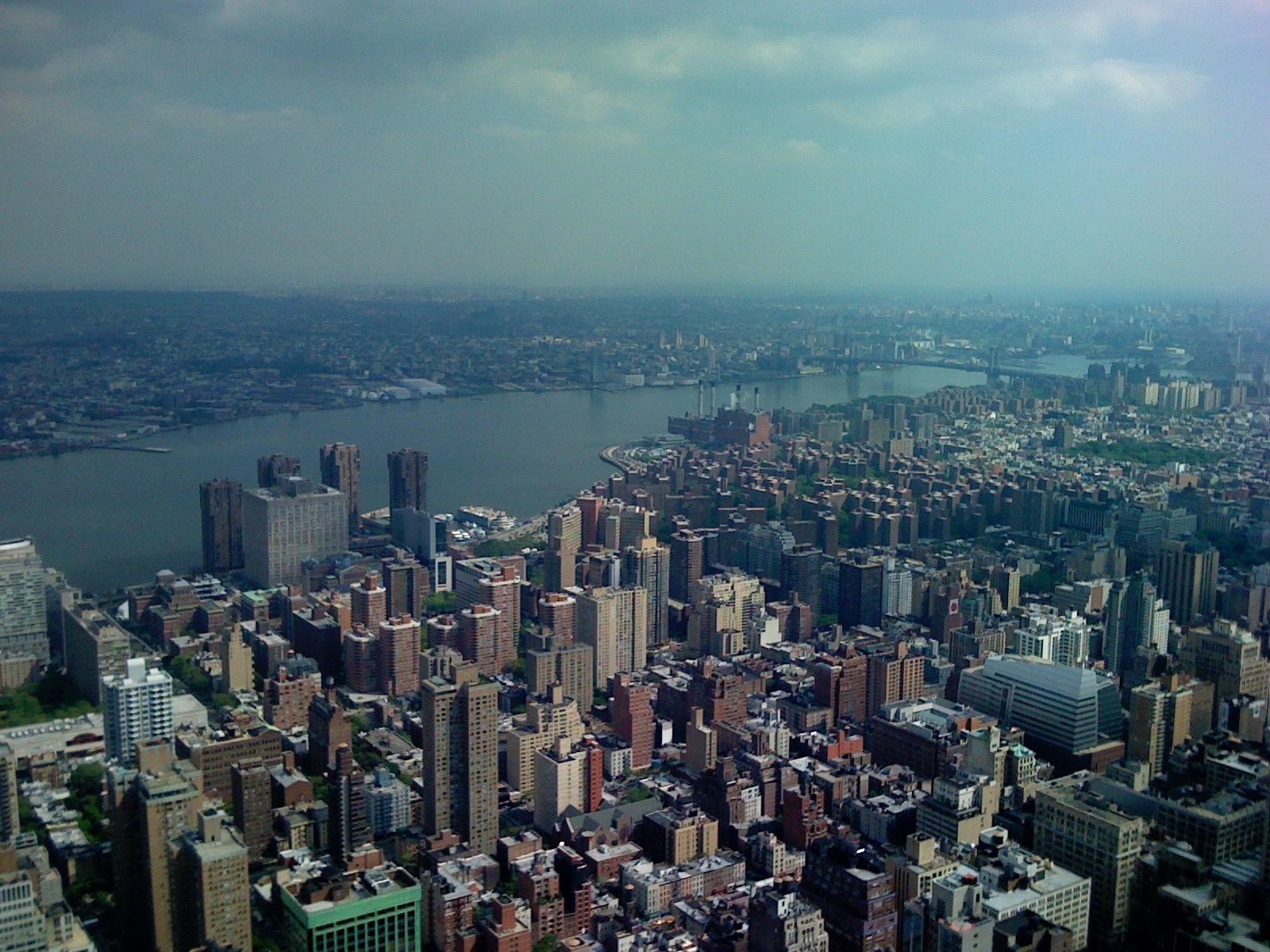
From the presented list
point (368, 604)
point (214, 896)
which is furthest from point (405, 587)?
point (214, 896)

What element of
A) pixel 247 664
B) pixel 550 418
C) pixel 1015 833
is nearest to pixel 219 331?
pixel 247 664

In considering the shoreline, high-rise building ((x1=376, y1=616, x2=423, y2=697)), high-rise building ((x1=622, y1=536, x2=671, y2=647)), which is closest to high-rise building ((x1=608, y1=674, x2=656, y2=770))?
high-rise building ((x1=376, y1=616, x2=423, y2=697))

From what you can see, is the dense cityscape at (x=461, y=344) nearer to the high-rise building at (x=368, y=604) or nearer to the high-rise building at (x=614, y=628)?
the high-rise building at (x=368, y=604)

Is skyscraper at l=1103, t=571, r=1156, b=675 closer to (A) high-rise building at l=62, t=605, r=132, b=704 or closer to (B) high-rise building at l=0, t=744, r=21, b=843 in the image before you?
(A) high-rise building at l=62, t=605, r=132, b=704

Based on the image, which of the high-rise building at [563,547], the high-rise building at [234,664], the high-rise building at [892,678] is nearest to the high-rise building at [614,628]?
the high-rise building at [563,547]

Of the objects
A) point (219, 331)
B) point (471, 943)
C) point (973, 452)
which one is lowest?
point (471, 943)

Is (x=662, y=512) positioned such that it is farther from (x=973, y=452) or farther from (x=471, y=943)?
(x=471, y=943)

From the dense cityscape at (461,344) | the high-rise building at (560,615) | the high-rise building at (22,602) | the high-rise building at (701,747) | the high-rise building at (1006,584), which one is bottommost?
the high-rise building at (701,747)
